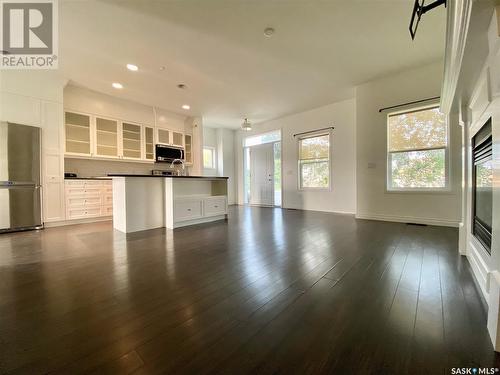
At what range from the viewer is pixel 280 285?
63.2 inches

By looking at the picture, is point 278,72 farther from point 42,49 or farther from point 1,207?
point 1,207

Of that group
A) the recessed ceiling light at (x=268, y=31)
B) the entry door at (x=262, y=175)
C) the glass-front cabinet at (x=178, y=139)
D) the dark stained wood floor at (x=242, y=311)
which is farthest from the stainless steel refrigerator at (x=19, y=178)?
the entry door at (x=262, y=175)

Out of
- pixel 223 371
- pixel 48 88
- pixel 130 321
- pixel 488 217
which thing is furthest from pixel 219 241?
pixel 48 88

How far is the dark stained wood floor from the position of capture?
36.4 inches

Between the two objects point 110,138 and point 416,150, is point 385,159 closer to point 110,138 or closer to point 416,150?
point 416,150

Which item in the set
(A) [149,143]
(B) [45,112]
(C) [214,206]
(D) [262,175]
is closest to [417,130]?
(C) [214,206]

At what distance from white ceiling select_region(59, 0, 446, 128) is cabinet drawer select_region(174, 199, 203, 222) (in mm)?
2424

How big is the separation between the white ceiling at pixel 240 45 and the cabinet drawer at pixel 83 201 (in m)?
2.41

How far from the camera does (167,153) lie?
606cm

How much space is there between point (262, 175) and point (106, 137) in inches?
182

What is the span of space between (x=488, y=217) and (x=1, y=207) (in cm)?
616

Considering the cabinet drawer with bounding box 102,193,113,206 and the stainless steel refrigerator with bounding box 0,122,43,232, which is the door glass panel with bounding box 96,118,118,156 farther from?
the stainless steel refrigerator with bounding box 0,122,43,232

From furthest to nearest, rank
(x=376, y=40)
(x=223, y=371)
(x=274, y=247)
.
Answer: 1. (x=376, y=40)
2. (x=274, y=247)
3. (x=223, y=371)

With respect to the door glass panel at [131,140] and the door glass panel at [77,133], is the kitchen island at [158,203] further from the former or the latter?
the door glass panel at [131,140]
